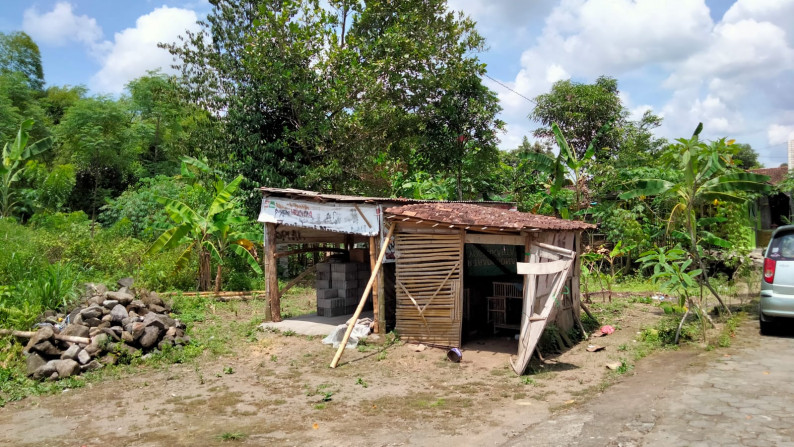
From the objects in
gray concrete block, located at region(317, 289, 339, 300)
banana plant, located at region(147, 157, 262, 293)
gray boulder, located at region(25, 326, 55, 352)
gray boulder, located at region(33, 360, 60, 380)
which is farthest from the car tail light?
banana plant, located at region(147, 157, 262, 293)

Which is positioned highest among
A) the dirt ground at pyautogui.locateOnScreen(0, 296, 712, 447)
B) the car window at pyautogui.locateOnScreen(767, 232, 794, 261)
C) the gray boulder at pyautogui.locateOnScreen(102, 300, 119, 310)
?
the car window at pyautogui.locateOnScreen(767, 232, 794, 261)

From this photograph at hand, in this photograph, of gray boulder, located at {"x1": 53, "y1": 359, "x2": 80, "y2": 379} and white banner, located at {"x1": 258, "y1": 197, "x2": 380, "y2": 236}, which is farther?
white banner, located at {"x1": 258, "y1": 197, "x2": 380, "y2": 236}

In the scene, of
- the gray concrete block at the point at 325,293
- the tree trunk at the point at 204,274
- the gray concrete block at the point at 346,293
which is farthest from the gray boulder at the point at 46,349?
the tree trunk at the point at 204,274

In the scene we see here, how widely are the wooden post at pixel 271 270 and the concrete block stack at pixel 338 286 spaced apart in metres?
1.03

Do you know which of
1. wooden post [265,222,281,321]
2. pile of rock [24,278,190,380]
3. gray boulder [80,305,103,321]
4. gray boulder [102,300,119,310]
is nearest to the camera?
pile of rock [24,278,190,380]

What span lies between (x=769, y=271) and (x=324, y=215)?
7331 mm

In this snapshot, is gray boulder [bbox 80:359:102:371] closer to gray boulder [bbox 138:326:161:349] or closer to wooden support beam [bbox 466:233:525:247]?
gray boulder [bbox 138:326:161:349]

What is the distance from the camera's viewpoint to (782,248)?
809cm

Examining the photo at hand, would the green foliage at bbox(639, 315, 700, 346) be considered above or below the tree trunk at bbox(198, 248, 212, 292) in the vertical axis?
below

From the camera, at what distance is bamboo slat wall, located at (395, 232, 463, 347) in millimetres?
8961

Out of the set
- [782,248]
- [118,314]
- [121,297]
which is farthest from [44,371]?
[782,248]

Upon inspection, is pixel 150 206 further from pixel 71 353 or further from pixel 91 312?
pixel 71 353

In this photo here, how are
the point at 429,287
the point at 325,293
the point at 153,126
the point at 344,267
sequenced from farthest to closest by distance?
1. the point at 153,126
2. the point at 325,293
3. the point at 344,267
4. the point at 429,287

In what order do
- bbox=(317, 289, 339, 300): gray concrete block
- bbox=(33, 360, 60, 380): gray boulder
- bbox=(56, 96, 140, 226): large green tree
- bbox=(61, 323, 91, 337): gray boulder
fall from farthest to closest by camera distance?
bbox=(56, 96, 140, 226): large green tree → bbox=(317, 289, 339, 300): gray concrete block → bbox=(61, 323, 91, 337): gray boulder → bbox=(33, 360, 60, 380): gray boulder
